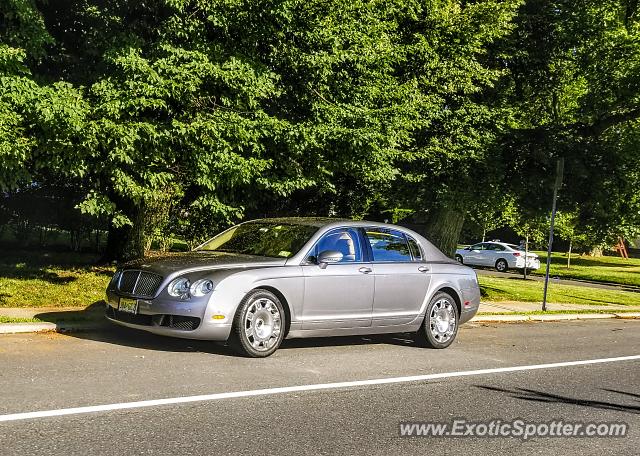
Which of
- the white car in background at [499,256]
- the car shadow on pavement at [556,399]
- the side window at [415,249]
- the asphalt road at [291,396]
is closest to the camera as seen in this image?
the asphalt road at [291,396]

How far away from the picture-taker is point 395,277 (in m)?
8.82

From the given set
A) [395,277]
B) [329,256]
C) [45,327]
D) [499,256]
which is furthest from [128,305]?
[499,256]

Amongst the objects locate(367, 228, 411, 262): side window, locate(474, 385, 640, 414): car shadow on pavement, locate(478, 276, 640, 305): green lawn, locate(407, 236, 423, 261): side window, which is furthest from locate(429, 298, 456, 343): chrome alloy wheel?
locate(478, 276, 640, 305): green lawn

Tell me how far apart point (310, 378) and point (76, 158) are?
522 cm

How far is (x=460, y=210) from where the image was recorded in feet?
56.2

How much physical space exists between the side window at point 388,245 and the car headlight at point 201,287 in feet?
7.69

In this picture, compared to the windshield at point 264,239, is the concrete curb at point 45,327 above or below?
below

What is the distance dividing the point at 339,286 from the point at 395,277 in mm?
927

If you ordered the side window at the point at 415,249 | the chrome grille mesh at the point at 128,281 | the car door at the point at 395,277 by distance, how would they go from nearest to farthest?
the chrome grille mesh at the point at 128,281
the car door at the point at 395,277
the side window at the point at 415,249

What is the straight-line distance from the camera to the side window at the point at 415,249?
9359mm

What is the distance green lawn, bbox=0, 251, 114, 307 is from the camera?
420 inches

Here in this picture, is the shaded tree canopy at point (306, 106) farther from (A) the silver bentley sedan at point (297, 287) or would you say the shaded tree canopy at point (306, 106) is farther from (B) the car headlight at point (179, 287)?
(B) the car headlight at point (179, 287)

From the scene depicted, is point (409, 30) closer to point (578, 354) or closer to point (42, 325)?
point (578, 354)

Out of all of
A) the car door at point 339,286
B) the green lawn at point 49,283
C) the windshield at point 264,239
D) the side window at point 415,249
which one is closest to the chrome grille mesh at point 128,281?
the windshield at point 264,239
